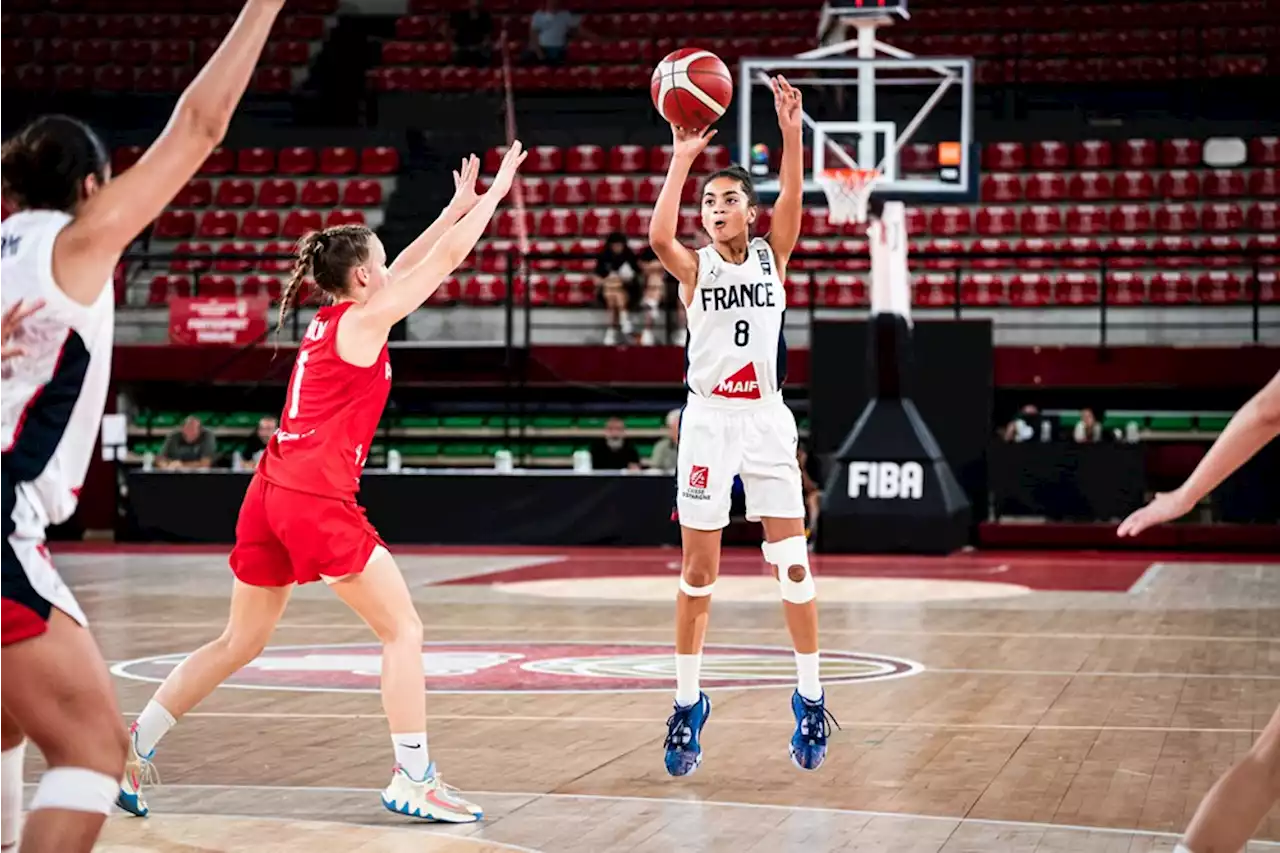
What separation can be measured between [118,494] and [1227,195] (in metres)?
13.0

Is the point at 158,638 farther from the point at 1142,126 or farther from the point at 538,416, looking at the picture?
the point at 1142,126

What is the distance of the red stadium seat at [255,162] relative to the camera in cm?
2488

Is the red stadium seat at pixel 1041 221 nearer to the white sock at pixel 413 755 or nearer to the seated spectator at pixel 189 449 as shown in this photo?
the seated spectator at pixel 189 449

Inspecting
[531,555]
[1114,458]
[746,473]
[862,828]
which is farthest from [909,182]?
[862,828]

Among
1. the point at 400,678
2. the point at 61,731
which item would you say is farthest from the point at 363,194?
the point at 61,731

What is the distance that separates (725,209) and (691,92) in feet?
1.87

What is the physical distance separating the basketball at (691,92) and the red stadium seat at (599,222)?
16235mm

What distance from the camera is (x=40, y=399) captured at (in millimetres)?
3629

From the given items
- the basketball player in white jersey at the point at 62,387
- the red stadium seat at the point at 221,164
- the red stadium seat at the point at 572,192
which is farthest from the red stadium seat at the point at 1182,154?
the basketball player in white jersey at the point at 62,387

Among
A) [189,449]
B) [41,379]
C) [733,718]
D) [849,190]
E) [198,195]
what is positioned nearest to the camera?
[41,379]

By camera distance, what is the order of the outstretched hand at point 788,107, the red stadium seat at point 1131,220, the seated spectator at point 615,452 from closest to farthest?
the outstretched hand at point 788,107, the seated spectator at point 615,452, the red stadium seat at point 1131,220

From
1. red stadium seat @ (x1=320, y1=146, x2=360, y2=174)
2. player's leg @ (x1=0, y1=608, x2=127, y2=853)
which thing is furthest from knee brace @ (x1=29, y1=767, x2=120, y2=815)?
red stadium seat @ (x1=320, y1=146, x2=360, y2=174)

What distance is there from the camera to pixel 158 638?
34.4ft

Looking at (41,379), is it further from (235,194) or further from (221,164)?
(221,164)
